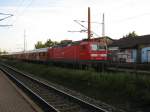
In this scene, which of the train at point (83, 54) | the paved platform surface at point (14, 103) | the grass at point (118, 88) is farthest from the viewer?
the train at point (83, 54)

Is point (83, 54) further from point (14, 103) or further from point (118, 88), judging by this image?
point (14, 103)

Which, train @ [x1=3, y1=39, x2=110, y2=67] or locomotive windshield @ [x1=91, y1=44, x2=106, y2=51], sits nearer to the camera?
train @ [x1=3, y1=39, x2=110, y2=67]

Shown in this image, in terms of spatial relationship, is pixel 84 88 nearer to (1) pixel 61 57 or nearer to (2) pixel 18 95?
(2) pixel 18 95

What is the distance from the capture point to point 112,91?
15.8 meters

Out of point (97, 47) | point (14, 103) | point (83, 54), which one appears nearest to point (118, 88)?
point (14, 103)

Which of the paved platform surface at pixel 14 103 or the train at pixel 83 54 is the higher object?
the train at pixel 83 54

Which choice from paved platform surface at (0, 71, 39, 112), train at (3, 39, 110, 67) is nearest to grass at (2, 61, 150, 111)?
paved platform surface at (0, 71, 39, 112)

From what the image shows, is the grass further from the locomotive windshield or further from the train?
the locomotive windshield

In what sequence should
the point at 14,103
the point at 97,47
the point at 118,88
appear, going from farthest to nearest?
the point at 97,47, the point at 118,88, the point at 14,103

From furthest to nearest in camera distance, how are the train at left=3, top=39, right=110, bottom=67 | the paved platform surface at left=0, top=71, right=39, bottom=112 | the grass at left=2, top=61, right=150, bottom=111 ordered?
the train at left=3, top=39, right=110, bottom=67, the grass at left=2, top=61, right=150, bottom=111, the paved platform surface at left=0, top=71, right=39, bottom=112

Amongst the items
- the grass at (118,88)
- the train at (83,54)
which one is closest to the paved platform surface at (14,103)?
the grass at (118,88)

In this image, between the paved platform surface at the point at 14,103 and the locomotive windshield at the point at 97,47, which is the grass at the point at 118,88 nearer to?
the paved platform surface at the point at 14,103

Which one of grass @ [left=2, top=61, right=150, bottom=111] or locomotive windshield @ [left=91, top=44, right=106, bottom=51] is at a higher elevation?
locomotive windshield @ [left=91, top=44, right=106, bottom=51]

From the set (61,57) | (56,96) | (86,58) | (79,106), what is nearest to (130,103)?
(79,106)
